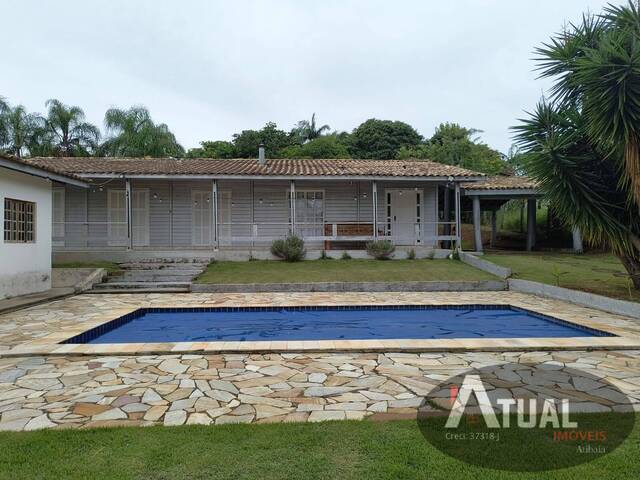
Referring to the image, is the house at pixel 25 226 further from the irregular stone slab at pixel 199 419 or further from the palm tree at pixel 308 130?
the palm tree at pixel 308 130

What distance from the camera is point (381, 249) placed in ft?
51.7

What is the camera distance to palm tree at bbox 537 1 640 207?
306 inches

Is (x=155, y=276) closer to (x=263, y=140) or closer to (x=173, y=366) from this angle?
(x=173, y=366)

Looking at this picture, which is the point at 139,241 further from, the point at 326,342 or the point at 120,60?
the point at 326,342

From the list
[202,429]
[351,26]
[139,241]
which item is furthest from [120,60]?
[202,429]

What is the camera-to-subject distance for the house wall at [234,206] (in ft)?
57.4

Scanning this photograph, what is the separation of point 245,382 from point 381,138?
114 feet

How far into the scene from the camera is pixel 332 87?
31.5 metres

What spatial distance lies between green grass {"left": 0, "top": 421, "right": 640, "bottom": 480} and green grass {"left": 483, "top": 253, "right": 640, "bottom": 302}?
27.3ft

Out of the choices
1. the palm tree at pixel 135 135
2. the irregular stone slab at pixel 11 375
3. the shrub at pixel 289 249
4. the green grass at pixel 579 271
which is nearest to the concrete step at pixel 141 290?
the shrub at pixel 289 249

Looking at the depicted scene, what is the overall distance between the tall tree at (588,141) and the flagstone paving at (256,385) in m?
4.83

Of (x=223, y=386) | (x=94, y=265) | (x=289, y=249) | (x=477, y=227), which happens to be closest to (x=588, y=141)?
(x=477, y=227)

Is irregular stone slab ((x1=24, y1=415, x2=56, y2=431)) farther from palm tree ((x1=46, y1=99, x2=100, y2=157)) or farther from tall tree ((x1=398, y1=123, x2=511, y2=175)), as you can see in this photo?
palm tree ((x1=46, y1=99, x2=100, y2=157))

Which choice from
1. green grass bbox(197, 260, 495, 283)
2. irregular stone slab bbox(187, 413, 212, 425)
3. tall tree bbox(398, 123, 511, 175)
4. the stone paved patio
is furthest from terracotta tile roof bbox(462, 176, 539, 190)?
irregular stone slab bbox(187, 413, 212, 425)
